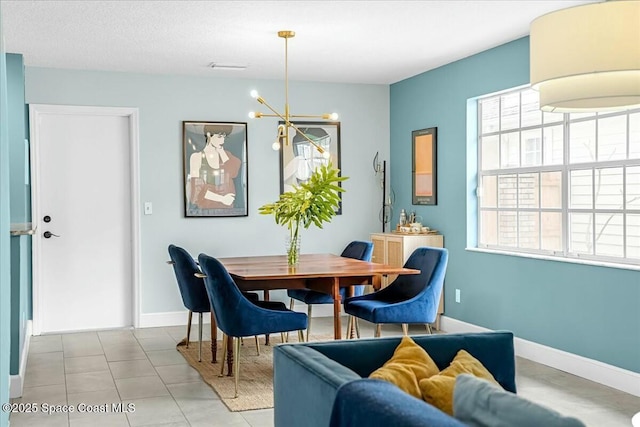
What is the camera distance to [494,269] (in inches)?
234

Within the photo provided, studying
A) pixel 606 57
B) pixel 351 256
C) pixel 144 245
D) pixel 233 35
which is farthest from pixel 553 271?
pixel 144 245

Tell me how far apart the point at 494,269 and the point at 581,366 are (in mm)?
1219

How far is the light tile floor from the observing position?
13.3 feet

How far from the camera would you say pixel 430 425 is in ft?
5.31

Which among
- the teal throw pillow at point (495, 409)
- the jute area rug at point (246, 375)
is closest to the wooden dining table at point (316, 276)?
the jute area rug at point (246, 375)

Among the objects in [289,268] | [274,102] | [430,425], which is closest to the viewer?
[430,425]

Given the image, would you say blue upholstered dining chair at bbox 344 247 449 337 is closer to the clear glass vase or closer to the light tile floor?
the clear glass vase

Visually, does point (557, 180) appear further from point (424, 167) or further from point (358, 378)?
point (358, 378)

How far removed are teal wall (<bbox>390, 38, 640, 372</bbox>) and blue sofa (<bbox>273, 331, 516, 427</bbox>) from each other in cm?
215

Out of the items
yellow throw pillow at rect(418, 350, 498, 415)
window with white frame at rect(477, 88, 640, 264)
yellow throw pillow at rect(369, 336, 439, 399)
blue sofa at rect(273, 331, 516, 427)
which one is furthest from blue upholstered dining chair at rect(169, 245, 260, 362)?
yellow throw pillow at rect(418, 350, 498, 415)

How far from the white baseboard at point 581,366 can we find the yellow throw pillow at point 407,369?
2622mm

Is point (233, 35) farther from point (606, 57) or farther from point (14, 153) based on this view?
point (606, 57)

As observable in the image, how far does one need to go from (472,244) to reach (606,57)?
428cm

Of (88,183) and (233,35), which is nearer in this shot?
(233,35)
